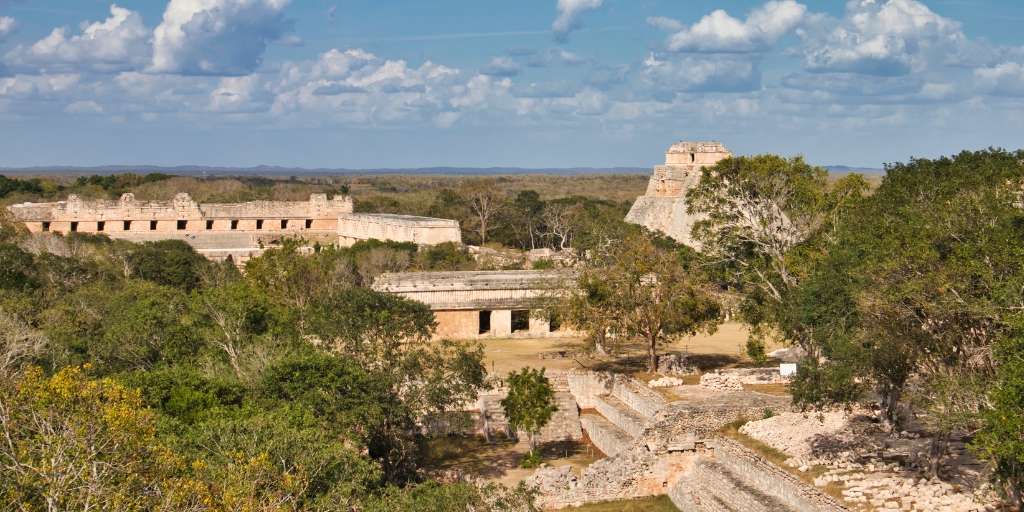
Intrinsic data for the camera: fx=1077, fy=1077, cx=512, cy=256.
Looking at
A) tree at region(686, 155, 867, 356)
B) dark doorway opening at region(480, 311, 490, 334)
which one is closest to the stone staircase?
tree at region(686, 155, 867, 356)

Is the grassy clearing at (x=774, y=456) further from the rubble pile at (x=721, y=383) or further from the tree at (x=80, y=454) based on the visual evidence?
the tree at (x=80, y=454)

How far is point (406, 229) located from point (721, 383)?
17831 mm

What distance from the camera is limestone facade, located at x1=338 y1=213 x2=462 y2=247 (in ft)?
108

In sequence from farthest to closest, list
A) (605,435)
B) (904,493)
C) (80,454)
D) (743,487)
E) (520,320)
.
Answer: (520,320)
(605,435)
(743,487)
(904,493)
(80,454)

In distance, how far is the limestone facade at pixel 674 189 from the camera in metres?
36.9

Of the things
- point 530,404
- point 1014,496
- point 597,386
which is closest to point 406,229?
point 597,386

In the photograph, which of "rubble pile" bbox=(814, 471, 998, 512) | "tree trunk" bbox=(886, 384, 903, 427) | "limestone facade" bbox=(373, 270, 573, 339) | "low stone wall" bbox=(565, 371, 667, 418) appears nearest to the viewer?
"rubble pile" bbox=(814, 471, 998, 512)

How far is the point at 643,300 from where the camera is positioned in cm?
1773

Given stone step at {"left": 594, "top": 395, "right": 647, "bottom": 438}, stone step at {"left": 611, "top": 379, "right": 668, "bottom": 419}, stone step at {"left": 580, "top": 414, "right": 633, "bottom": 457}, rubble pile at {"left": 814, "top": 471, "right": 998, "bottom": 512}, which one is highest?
rubble pile at {"left": 814, "top": 471, "right": 998, "bottom": 512}

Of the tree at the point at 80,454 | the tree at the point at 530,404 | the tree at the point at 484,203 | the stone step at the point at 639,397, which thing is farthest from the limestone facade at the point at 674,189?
the tree at the point at 80,454

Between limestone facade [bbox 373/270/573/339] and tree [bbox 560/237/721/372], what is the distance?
3.98 meters

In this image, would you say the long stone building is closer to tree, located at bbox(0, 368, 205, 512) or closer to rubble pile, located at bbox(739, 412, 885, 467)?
rubble pile, located at bbox(739, 412, 885, 467)

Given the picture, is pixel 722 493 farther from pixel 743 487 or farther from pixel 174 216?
pixel 174 216

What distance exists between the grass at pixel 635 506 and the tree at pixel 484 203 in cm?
2670
